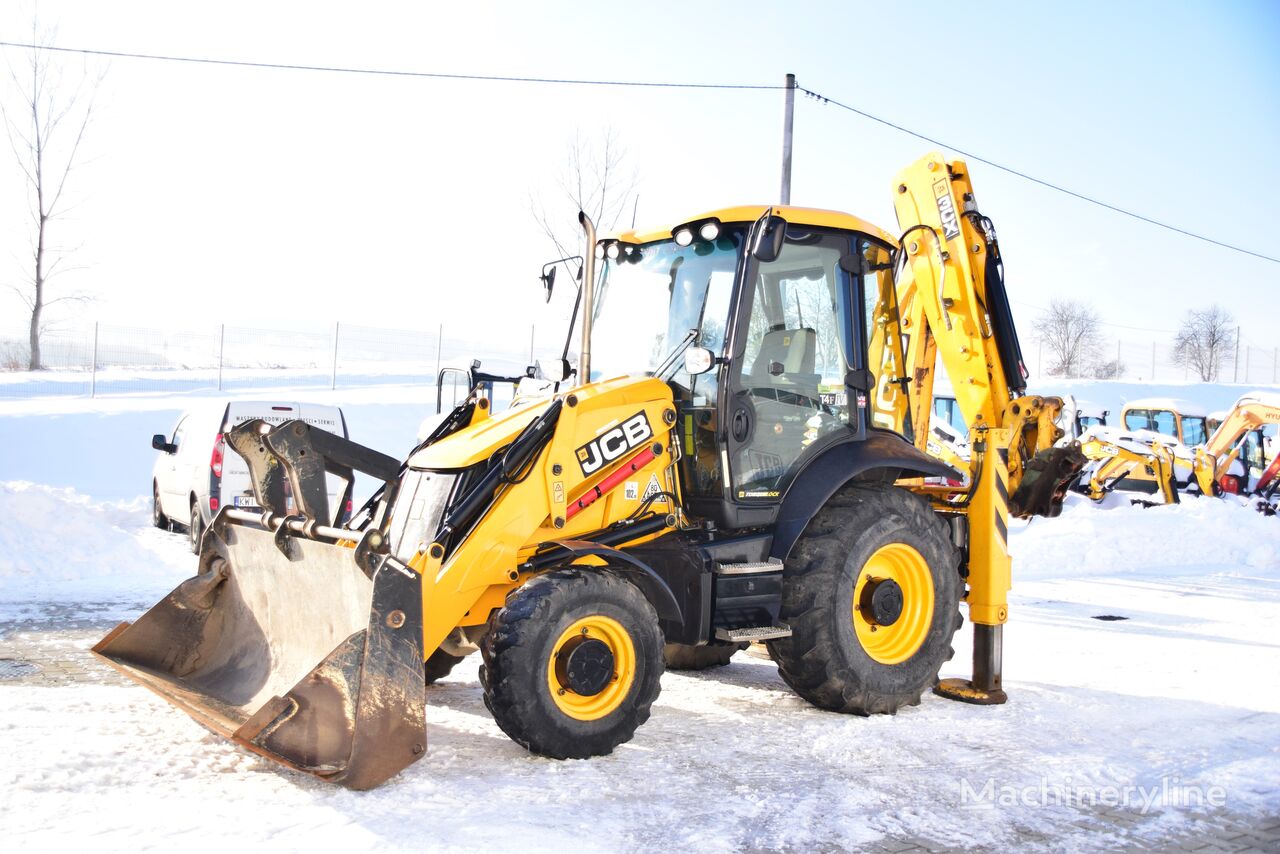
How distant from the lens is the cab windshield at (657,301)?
582 centimetres

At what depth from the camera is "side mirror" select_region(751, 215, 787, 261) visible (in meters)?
5.38

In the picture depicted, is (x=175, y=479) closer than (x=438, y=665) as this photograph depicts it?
No

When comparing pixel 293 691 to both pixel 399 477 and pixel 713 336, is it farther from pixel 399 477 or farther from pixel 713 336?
pixel 713 336

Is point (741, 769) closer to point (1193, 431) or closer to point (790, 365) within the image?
point (790, 365)

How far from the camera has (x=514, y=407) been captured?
6051mm

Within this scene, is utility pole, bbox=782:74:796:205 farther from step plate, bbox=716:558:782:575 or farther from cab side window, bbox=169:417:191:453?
step plate, bbox=716:558:782:575

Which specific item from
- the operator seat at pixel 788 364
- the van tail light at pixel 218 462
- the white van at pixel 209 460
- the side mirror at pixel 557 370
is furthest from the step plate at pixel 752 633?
the van tail light at pixel 218 462

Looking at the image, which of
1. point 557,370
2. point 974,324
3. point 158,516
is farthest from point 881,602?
point 158,516

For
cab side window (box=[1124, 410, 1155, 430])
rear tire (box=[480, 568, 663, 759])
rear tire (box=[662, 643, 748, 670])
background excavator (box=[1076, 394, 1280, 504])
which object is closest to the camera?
rear tire (box=[480, 568, 663, 759])

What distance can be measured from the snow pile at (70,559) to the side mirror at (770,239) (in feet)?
21.5

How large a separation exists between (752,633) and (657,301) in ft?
6.12

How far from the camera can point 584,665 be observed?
192 inches

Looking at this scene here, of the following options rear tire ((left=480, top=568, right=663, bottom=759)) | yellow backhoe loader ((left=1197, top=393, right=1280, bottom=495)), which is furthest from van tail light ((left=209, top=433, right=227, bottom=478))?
yellow backhoe loader ((left=1197, top=393, right=1280, bottom=495))

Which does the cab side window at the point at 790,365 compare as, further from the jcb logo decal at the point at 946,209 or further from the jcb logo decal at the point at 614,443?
the jcb logo decal at the point at 946,209
